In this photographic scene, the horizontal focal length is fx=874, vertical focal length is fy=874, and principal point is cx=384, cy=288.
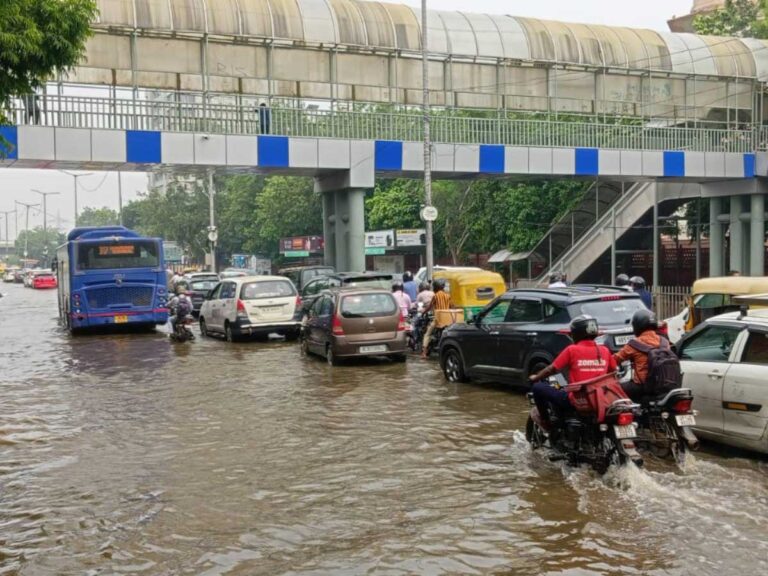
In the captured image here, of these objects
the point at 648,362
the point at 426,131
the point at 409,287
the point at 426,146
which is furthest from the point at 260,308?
the point at 648,362

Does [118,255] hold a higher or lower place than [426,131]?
lower

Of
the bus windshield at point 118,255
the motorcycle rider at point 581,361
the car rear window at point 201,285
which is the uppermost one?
the bus windshield at point 118,255

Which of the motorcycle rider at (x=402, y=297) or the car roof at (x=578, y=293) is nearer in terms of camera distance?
the car roof at (x=578, y=293)

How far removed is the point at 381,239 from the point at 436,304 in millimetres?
35499

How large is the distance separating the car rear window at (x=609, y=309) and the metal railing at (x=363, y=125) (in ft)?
48.0

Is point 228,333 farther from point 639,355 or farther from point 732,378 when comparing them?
point 732,378

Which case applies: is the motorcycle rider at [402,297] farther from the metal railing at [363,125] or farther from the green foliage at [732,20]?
the green foliage at [732,20]

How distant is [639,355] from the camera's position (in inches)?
333

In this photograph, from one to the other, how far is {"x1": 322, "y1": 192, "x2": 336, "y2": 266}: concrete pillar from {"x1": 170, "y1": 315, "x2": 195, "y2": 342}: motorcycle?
7.15 m

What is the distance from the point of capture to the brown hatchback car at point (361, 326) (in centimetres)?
1627

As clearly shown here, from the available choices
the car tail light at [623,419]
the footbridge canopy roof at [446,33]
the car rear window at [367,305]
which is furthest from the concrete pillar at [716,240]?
the car tail light at [623,419]

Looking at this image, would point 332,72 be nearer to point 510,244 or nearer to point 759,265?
point 759,265

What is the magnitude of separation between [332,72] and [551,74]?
733 centimetres

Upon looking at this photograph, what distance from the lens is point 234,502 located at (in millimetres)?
7270
